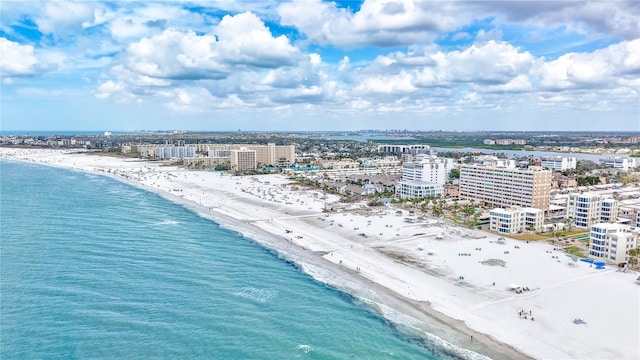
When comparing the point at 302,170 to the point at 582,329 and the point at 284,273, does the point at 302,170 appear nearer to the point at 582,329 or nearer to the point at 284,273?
the point at 284,273

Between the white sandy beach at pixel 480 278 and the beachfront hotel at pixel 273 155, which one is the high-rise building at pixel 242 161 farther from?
the white sandy beach at pixel 480 278

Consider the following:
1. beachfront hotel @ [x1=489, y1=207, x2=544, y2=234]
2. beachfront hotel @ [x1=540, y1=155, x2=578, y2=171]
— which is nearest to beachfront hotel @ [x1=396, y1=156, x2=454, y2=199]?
beachfront hotel @ [x1=489, y1=207, x2=544, y2=234]

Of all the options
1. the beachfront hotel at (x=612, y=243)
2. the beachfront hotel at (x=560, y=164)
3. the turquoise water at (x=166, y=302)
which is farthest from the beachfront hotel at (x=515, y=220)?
the beachfront hotel at (x=560, y=164)

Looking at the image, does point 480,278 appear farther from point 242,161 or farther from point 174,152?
point 174,152

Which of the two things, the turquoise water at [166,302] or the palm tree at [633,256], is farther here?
the palm tree at [633,256]

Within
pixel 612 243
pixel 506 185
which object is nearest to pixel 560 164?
pixel 506 185

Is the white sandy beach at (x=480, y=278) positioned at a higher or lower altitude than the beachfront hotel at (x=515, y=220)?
lower

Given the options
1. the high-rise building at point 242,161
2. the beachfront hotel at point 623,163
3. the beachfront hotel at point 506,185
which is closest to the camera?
the beachfront hotel at point 506,185

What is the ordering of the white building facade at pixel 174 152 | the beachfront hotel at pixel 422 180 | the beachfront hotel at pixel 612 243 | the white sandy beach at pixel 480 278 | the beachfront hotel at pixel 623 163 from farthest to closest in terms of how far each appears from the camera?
the white building facade at pixel 174 152, the beachfront hotel at pixel 623 163, the beachfront hotel at pixel 422 180, the beachfront hotel at pixel 612 243, the white sandy beach at pixel 480 278
